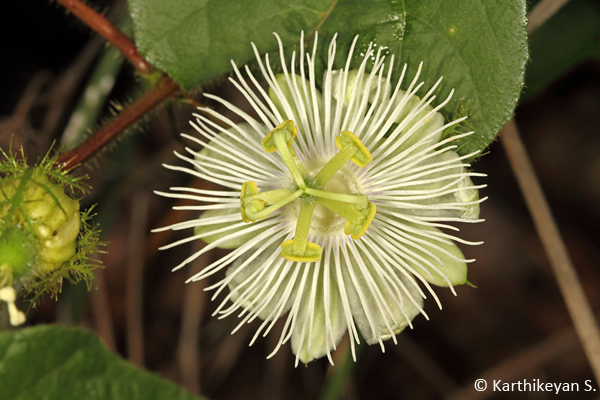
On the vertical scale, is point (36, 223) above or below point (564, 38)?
below

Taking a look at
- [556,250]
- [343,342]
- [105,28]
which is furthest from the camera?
[343,342]

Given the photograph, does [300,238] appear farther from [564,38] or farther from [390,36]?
[564,38]

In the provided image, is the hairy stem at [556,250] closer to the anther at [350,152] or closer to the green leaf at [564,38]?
the green leaf at [564,38]

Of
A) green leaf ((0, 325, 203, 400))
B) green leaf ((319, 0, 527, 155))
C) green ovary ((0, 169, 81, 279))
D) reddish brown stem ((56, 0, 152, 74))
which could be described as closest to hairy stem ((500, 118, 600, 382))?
green leaf ((319, 0, 527, 155))

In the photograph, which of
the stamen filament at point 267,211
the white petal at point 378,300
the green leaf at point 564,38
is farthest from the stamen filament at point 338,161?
the green leaf at point 564,38

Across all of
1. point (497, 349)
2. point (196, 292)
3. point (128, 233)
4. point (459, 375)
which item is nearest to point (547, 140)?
point (497, 349)

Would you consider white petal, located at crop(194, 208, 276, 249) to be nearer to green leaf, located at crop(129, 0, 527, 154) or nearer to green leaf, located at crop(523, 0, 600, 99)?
green leaf, located at crop(129, 0, 527, 154)

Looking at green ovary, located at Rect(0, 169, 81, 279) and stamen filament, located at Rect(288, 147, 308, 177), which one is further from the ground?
stamen filament, located at Rect(288, 147, 308, 177)

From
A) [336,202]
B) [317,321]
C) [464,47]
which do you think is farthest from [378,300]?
[464,47]
